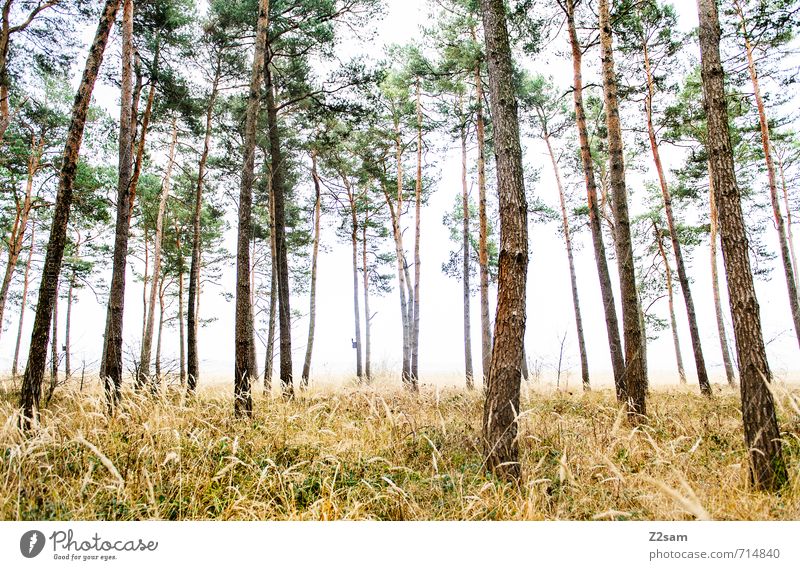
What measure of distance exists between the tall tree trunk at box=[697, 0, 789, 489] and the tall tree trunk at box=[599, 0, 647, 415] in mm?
1884

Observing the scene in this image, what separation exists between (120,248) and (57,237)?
2129 millimetres

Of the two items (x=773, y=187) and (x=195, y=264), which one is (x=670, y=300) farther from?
(x=195, y=264)

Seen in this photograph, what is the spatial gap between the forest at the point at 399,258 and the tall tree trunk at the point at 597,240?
0.19 ft

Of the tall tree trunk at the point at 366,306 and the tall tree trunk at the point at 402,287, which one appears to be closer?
the tall tree trunk at the point at 402,287

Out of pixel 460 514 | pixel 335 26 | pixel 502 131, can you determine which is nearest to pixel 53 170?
pixel 335 26

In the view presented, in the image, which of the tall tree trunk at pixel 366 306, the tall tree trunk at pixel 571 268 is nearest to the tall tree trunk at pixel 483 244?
the tall tree trunk at pixel 571 268

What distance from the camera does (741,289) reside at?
2.76m

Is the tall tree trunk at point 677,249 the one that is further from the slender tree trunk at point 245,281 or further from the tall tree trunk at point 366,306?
the tall tree trunk at point 366,306

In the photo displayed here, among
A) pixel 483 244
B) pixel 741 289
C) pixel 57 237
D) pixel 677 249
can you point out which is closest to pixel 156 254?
pixel 57 237

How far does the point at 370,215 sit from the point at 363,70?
288 inches

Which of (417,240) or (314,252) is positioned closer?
(417,240)

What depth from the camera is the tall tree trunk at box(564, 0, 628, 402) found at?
245 inches

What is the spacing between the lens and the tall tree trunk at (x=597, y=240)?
621 centimetres

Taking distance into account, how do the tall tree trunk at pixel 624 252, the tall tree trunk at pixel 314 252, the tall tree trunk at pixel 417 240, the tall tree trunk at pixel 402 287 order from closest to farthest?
the tall tree trunk at pixel 624 252
the tall tree trunk at pixel 417 240
the tall tree trunk at pixel 402 287
the tall tree trunk at pixel 314 252
